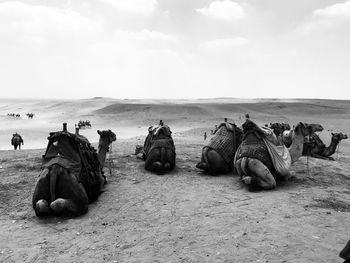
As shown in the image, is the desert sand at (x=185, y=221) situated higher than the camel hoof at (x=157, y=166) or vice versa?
the camel hoof at (x=157, y=166)

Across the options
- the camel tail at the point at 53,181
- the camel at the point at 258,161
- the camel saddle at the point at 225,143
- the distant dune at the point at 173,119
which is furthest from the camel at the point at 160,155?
the distant dune at the point at 173,119

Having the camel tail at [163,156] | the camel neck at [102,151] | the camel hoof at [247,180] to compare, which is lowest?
the camel hoof at [247,180]

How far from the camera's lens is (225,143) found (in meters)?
9.80

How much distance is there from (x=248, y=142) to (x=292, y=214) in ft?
8.18

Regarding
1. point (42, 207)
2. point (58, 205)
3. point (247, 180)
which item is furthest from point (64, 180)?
point (247, 180)

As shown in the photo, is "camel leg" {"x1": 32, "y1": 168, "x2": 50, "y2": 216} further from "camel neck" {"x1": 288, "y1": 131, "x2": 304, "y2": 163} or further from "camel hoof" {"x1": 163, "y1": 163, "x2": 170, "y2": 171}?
"camel neck" {"x1": 288, "y1": 131, "x2": 304, "y2": 163}

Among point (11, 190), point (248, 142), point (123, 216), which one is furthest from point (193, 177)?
point (11, 190)

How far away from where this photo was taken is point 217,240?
5.43 m

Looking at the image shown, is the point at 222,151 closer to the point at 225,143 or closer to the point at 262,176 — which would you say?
the point at 225,143

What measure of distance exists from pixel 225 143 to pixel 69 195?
442cm

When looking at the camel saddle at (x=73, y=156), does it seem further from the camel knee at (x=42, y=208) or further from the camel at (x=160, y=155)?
the camel at (x=160, y=155)

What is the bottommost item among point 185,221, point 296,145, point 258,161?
point 185,221

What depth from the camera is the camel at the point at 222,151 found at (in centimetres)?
973

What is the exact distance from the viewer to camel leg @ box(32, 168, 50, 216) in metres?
6.59
